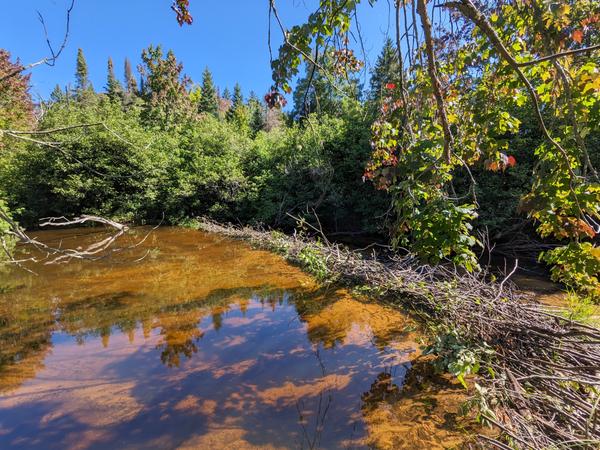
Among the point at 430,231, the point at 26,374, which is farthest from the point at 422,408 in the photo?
the point at 26,374

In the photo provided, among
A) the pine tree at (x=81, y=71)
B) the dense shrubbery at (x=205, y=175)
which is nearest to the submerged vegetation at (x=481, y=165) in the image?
the dense shrubbery at (x=205, y=175)

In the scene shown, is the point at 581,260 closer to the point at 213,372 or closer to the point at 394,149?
the point at 394,149

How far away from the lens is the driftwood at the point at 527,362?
6.46 feet

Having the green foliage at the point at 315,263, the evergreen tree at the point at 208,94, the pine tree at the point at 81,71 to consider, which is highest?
the pine tree at the point at 81,71

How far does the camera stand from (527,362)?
2678 mm

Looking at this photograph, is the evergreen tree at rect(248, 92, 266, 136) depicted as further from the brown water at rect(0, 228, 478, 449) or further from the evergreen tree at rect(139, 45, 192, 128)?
the brown water at rect(0, 228, 478, 449)

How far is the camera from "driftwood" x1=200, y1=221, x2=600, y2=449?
1969 millimetres

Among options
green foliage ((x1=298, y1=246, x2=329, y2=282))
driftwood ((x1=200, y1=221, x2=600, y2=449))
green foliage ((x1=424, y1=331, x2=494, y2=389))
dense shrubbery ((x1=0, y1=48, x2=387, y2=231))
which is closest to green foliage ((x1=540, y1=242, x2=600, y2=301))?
driftwood ((x1=200, y1=221, x2=600, y2=449))

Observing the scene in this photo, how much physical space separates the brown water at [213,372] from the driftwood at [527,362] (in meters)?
0.34

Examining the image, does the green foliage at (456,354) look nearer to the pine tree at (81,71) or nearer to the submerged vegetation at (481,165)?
the submerged vegetation at (481,165)

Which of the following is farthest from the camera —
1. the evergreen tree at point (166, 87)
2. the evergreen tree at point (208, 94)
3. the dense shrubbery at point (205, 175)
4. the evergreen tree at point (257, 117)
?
the evergreen tree at point (208, 94)

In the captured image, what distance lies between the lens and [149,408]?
258 centimetres

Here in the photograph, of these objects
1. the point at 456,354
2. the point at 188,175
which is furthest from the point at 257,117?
the point at 456,354

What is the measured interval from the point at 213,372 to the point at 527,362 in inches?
105
